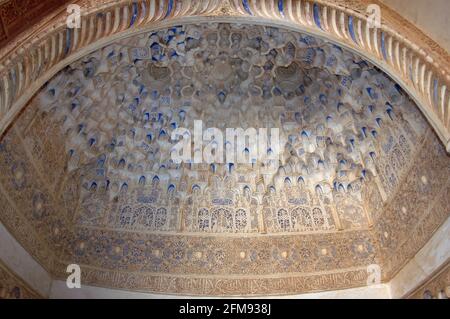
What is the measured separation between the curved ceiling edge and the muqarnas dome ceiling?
0.69 metres

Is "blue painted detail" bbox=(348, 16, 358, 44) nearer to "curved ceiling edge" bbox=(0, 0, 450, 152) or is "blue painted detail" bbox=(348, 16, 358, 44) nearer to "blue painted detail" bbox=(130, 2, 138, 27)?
"curved ceiling edge" bbox=(0, 0, 450, 152)

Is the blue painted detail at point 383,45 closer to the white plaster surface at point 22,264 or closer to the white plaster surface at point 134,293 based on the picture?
the white plaster surface at point 134,293

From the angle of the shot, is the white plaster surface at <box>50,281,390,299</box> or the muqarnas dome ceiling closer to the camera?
the muqarnas dome ceiling

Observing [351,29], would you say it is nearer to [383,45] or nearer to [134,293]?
[383,45]

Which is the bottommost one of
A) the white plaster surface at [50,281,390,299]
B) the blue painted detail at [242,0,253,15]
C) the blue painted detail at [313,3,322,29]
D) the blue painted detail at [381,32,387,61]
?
the white plaster surface at [50,281,390,299]

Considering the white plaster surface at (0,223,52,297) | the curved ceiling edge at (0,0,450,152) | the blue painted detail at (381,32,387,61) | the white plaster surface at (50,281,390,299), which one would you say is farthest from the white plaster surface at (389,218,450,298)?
the white plaster surface at (0,223,52,297)

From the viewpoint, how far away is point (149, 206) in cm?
634

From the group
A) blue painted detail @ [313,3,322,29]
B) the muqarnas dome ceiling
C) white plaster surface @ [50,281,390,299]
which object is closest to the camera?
blue painted detail @ [313,3,322,29]

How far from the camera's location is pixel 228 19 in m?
4.62

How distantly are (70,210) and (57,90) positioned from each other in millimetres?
1826

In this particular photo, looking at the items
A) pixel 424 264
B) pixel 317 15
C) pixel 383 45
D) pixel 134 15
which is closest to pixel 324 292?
pixel 424 264

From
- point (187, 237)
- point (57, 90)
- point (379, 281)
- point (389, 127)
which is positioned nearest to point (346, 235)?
point (379, 281)

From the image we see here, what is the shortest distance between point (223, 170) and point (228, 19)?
2483mm

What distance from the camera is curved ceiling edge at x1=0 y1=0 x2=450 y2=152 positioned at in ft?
11.4
